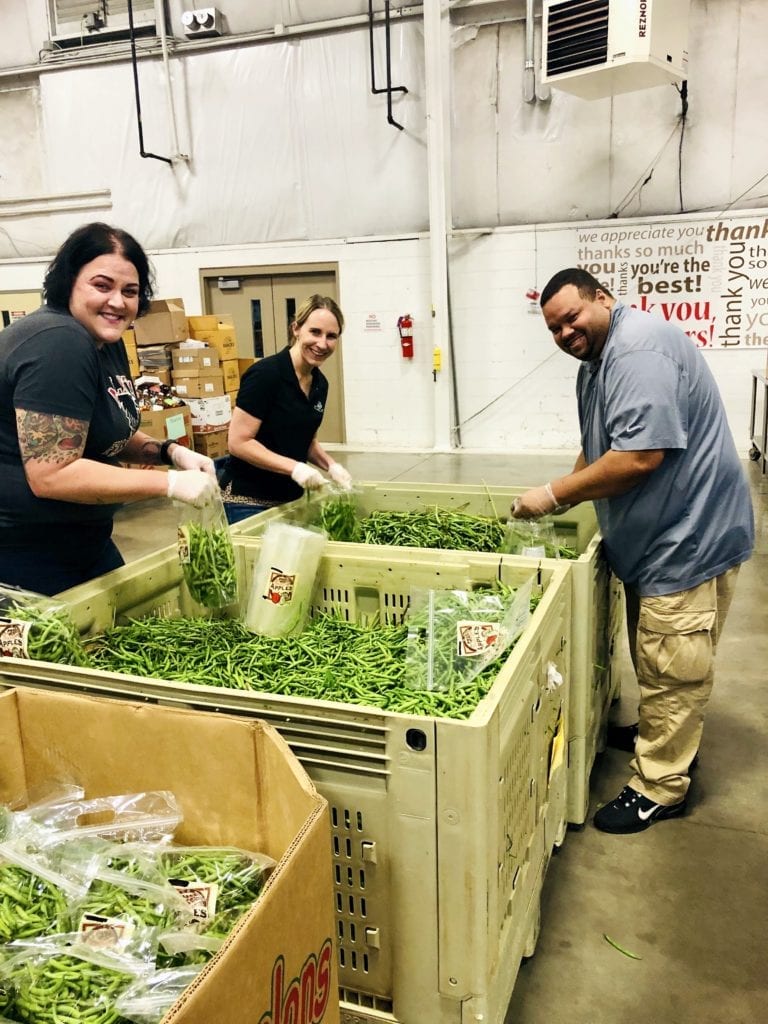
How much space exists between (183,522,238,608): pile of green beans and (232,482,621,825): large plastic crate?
30cm

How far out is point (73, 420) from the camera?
1.64 meters

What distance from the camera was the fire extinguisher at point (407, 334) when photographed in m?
8.51

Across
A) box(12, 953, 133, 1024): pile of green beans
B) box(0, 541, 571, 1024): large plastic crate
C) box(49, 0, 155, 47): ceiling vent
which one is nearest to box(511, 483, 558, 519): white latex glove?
box(0, 541, 571, 1024): large plastic crate

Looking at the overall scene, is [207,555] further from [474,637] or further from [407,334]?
[407,334]

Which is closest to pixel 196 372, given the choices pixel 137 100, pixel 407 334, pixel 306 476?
pixel 407 334

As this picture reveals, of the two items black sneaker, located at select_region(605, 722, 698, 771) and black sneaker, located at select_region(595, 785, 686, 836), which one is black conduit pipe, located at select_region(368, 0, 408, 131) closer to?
black sneaker, located at select_region(605, 722, 698, 771)

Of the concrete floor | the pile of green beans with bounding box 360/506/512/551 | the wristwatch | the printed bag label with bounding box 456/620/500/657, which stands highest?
the wristwatch

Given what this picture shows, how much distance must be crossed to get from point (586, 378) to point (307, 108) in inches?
288

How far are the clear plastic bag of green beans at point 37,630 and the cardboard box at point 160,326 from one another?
6022 mm

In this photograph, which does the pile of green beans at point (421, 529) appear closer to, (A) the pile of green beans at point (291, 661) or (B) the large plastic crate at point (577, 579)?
(B) the large plastic crate at point (577, 579)

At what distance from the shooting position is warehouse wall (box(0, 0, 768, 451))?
24.7ft

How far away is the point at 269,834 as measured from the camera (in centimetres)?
129

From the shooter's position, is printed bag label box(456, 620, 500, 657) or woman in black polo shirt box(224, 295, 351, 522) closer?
printed bag label box(456, 620, 500, 657)

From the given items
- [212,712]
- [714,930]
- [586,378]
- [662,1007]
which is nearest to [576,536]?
[586,378]
